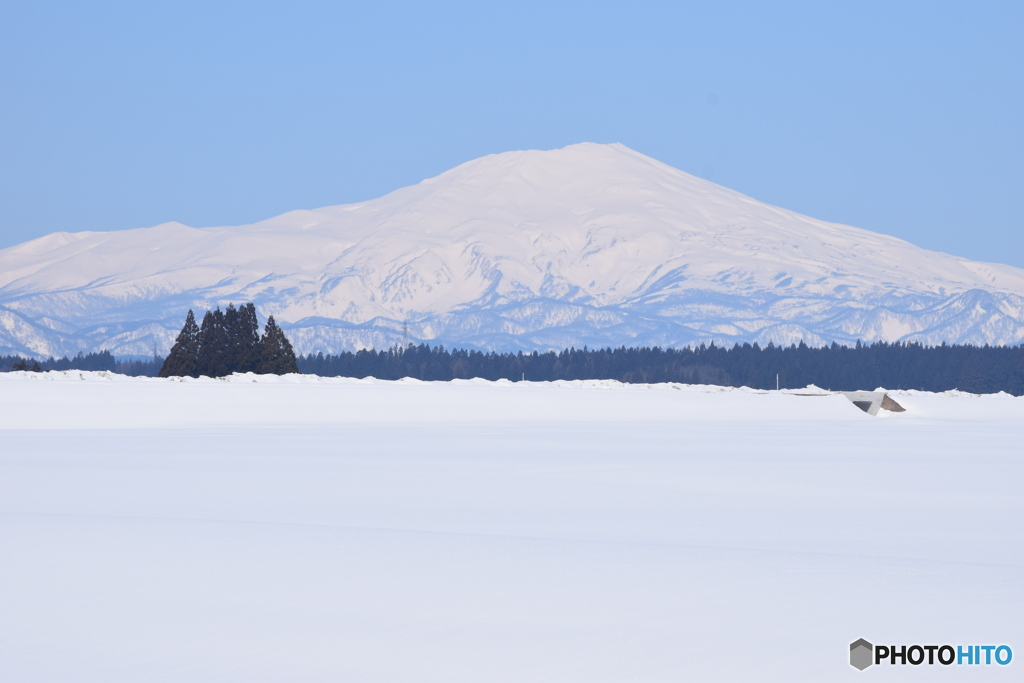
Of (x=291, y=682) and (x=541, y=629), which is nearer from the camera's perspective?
(x=291, y=682)

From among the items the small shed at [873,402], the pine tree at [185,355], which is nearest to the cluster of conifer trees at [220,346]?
the pine tree at [185,355]

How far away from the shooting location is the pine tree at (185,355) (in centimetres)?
8544

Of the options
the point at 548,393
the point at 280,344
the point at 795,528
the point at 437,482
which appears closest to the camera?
the point at 795,528

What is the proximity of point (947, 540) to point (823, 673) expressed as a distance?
5256 mm

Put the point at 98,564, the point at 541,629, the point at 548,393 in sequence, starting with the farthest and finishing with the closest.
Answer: the point at 548,393, the point at 98,564, the point at 541,629

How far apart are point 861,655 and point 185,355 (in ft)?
270

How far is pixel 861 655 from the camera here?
728 centimetres

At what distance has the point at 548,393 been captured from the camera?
2141 inches

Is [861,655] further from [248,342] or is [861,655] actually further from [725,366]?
[725,366]

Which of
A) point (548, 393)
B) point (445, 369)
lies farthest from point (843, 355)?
point (548, 393)

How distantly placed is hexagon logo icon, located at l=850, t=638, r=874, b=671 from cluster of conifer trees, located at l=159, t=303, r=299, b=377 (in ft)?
253

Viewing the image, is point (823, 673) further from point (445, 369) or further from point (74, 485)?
point (445, 369)

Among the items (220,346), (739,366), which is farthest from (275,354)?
(739,366)

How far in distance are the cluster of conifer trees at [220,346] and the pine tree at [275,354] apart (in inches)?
3.6
